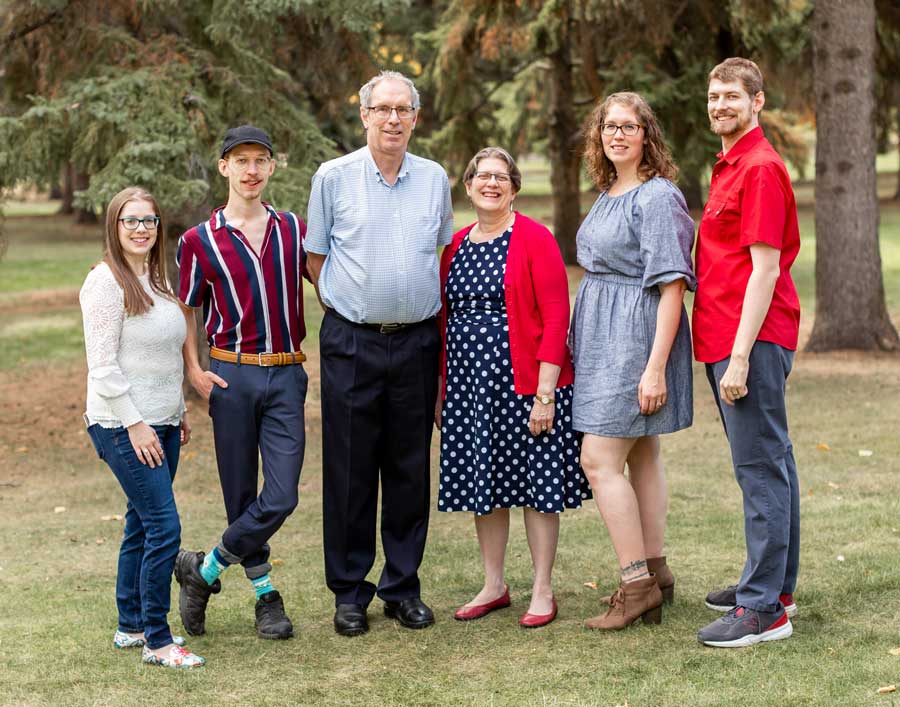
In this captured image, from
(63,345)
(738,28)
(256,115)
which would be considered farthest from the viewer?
(738,28)

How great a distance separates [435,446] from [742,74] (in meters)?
5.35

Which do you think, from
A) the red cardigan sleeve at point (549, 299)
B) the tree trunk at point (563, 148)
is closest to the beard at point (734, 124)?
the red cardigan sleeve at point (549, 299)

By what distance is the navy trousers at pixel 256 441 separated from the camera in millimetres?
4918

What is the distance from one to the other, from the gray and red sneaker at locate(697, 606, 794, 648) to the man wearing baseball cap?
1687 mm

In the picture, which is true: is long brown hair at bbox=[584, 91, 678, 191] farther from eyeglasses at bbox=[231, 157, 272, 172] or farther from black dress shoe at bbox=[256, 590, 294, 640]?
black dress shoe at bbox=[256, 590, 294, 640]

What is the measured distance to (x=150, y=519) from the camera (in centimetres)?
461

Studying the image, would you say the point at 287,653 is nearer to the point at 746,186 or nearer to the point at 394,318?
the point at 394,318

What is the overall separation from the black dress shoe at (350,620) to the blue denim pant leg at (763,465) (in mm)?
1512

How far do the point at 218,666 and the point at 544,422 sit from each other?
1560mm

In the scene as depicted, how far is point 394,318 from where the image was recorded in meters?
4.92

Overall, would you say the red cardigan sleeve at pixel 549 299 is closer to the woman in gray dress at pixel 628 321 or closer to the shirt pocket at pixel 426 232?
the woman in gray dress at pixel 628 321

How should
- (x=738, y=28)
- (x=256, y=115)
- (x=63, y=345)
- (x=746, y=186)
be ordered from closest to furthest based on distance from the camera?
(x=746, y=186) → (x=256, y=115) → (x=63, y=345) → (x=738, y=28)

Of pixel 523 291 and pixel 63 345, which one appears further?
pixel 63 345

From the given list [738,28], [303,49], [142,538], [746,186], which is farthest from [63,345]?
[746,186]
